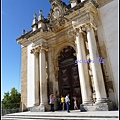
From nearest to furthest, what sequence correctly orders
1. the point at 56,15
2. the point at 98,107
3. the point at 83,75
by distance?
the point at 98,107 → the point at 83,75 → the point at 56,15

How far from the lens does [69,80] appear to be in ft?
33.7

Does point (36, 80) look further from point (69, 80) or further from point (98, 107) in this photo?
point (98, 107)

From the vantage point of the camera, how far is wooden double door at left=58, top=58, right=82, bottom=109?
981cm

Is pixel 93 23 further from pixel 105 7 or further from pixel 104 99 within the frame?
pixel 104 99

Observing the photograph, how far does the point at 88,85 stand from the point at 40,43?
5213 millimetres

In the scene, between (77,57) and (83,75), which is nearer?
(83,75)

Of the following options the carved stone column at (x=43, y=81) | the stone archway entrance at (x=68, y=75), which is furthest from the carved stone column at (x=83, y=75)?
the carved stone column at (x=43, y=81)

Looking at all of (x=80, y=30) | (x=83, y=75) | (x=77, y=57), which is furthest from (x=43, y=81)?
(x=80, y=30)

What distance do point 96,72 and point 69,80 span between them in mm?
3120

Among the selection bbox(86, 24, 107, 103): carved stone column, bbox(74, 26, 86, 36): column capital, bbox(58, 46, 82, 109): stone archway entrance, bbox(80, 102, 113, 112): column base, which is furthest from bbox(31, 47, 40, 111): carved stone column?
bbox(86, 24, 107, 103): carved stone column

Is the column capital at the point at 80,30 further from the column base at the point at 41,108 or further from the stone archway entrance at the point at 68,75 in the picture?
the column base at the point at 41,108

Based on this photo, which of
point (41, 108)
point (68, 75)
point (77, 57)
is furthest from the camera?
point (68, 75)

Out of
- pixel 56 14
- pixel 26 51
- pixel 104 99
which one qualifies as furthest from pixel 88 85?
pixel 26 51

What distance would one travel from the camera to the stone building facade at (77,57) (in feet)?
25.3
